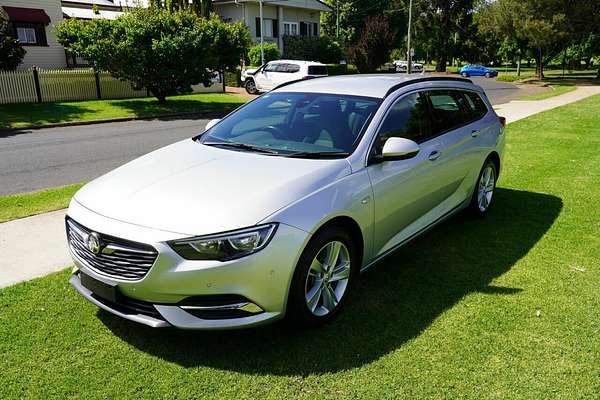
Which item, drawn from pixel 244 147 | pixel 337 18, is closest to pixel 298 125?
pixel 244 147

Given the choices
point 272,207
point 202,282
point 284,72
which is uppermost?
point 284,72

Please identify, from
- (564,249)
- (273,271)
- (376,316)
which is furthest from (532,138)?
(273,271)

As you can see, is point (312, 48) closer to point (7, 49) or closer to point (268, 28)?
point (268, 28)

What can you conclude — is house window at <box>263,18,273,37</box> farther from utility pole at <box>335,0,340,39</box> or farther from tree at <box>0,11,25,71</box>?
tree at <box>0,11,25,71</box>

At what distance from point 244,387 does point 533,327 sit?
203 centimetres

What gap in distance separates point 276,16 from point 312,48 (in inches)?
164

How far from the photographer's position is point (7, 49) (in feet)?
62.8

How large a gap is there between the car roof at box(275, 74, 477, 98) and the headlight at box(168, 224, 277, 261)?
194cm

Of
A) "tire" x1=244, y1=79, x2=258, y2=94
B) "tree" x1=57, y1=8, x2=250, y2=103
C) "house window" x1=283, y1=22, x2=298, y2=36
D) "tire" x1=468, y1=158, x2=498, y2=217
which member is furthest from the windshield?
"house window" x1=283, y1=22, x2=298, y2=36

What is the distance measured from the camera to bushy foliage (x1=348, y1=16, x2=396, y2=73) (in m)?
41.5

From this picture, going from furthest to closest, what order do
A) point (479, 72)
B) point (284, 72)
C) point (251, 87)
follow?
point (479, 72), point (251, 87), point (284, 72)

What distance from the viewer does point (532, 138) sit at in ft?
37.9

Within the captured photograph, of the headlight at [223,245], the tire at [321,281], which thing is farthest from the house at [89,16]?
the headlight at [223,245]

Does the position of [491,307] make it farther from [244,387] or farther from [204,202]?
[204,202]
